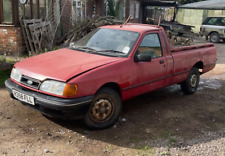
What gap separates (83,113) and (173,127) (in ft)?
5.57

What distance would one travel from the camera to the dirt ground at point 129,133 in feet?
11.8

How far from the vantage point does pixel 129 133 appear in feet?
13.6

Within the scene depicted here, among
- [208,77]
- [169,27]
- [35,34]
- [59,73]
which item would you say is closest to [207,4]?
[169,27]

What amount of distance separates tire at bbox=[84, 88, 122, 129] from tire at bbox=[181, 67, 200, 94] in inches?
102

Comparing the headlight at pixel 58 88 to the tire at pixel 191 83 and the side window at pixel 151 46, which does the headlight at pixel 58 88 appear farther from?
the tire at pixel 191 83

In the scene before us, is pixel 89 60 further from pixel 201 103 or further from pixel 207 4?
pixel 207 4

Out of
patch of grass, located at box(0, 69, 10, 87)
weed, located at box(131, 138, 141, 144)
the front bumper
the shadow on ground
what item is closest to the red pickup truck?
the front bumper

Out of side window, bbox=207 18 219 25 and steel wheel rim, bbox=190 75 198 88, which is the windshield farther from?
side window, bbox=207 18 219 25

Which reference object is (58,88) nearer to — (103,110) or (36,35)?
(103,110)

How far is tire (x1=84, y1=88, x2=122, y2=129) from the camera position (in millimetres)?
3949

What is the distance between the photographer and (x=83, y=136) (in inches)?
154

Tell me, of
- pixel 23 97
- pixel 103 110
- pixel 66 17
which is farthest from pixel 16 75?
pixel 66 17

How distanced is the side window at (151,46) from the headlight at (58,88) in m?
1.65

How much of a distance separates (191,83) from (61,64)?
363 centimetres
